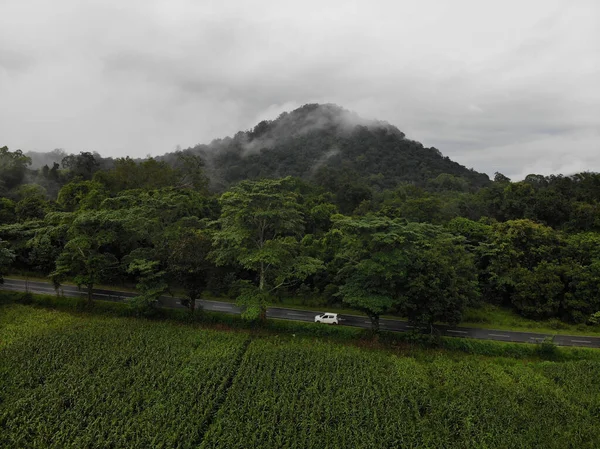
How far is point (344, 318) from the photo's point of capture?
34438mm

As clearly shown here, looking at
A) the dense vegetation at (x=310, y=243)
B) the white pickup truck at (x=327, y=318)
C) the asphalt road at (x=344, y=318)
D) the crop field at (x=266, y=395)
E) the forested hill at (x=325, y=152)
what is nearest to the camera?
the crop field at (x=266, y=395)

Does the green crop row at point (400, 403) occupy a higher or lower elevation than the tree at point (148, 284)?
lower

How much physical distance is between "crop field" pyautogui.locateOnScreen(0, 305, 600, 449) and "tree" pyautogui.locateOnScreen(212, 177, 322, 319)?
471 centimetres

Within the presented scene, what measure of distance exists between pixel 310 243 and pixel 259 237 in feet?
36.0

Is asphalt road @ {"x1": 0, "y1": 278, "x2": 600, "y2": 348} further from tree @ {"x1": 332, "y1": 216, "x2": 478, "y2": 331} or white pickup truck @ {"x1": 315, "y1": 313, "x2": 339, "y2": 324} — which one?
tree @ {"x1": 332, "y1": 216, "x2": 478, "y2": 331}

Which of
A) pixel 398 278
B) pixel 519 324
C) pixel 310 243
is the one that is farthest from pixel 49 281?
pixel 519 324

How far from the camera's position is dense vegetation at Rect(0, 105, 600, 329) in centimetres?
2791

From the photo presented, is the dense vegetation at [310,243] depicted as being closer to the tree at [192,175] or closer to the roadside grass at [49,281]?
the tree at [192,175]

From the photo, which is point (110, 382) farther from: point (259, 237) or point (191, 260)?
point (259, 237)

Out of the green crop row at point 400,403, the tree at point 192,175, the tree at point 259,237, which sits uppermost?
the tree at point 192,175

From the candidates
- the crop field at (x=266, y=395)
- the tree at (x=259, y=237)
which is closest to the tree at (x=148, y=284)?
the crop field at (x=266, y=395)

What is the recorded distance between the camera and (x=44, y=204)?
4438 centimetres

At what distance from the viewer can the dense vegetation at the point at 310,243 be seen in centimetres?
2791

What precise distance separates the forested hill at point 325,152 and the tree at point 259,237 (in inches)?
2731
